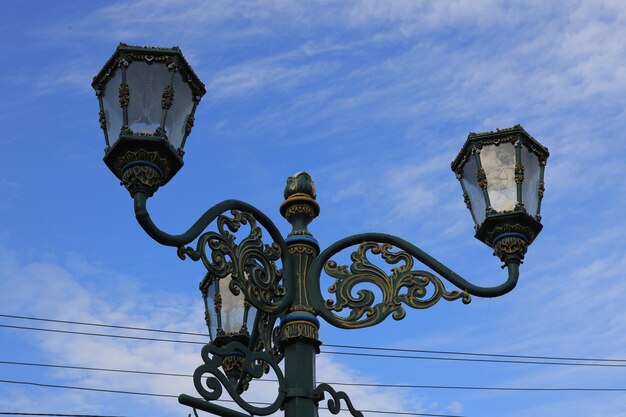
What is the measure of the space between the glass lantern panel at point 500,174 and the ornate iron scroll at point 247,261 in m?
1.45

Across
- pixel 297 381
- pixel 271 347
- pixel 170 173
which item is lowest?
pixel 297 381

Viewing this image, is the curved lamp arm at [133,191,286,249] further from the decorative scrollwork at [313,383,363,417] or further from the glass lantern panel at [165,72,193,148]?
the decorative scrollwork at [313,383,363,417]

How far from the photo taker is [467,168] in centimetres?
676

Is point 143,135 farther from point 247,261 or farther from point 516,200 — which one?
point 516,200

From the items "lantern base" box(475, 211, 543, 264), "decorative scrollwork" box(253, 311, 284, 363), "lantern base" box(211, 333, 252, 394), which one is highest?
"lantern base" box(475, 211, 543, 264)

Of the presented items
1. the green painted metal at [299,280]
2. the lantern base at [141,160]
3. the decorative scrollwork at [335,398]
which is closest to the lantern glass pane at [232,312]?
the green painted metal at [299,280]

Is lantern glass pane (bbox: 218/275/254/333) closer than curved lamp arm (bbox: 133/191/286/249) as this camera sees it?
No

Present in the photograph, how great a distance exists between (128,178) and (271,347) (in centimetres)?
137

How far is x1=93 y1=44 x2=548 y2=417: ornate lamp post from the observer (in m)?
5.55

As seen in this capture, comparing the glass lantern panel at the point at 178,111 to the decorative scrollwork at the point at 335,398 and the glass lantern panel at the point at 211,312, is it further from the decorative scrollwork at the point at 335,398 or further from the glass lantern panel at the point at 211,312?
the glass lantern panel at the point at 211,312

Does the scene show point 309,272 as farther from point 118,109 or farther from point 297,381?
point 118,109

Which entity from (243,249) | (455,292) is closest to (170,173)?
(243,249)

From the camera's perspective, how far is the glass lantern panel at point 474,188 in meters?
6.63

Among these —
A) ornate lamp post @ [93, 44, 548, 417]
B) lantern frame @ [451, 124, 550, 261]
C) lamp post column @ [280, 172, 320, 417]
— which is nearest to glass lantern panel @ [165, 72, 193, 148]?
ornate lamp post @ [93, 44, 548, 417]
